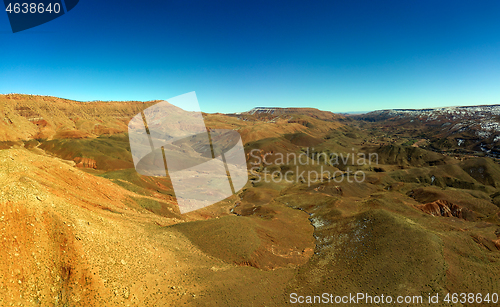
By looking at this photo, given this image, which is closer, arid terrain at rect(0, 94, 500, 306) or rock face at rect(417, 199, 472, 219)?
arid terrain at rect(0, 94, 500, 306)

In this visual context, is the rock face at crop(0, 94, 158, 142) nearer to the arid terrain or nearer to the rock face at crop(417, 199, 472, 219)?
the arid terrain

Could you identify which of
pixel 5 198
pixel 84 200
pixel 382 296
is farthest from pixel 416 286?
pixel 84 200

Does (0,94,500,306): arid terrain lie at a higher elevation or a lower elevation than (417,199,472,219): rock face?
higher

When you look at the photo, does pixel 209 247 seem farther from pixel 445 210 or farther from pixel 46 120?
pixel 46 120

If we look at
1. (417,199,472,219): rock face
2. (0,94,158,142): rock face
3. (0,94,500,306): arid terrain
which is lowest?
(417,199,472,219): rock face

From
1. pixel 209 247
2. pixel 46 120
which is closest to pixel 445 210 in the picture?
pixel 209 247

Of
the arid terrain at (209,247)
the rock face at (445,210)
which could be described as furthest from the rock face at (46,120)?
the rock face at (445,210)

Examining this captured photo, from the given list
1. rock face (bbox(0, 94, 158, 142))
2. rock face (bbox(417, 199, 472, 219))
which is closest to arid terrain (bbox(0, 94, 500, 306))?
rock face (bbox(417, 199, 472, 219))

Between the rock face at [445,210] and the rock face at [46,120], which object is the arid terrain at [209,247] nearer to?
the rock face at [445,210]

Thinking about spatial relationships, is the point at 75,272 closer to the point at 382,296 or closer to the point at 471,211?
the point at 382,296
